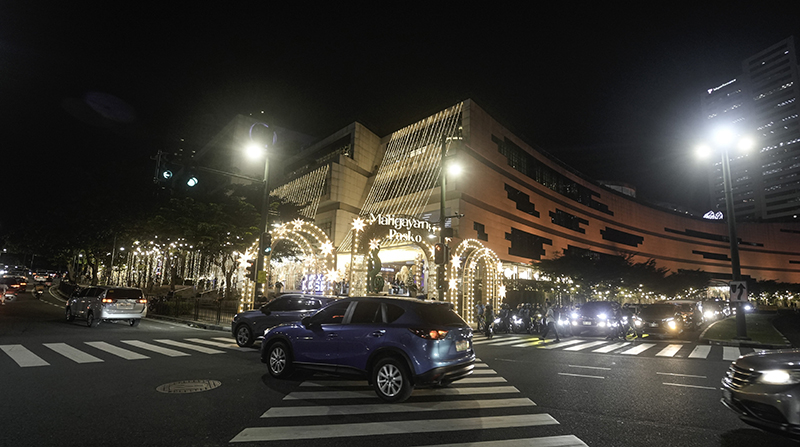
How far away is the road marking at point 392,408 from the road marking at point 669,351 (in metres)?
8.92

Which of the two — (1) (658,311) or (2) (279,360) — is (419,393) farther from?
(1) (658,311)

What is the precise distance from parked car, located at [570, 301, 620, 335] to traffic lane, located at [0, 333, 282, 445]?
1638 cm

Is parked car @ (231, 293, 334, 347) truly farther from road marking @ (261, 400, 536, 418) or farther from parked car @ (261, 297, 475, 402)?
road marking @ (261, 400, 536, 418)

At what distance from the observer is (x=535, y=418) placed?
595 centimetres

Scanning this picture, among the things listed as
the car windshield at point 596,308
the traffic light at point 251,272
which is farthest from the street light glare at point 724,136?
the traffic light at point 251,272

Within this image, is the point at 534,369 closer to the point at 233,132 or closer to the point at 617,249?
the point at 617,249

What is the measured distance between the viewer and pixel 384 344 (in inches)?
268

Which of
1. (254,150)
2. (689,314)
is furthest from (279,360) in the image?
(689,314)

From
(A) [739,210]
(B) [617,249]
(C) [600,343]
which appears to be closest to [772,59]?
(A) [739,210]

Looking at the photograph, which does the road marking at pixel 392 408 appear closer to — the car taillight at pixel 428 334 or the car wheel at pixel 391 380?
the car wheel at pixel 391 380

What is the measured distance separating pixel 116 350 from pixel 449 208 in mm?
28808

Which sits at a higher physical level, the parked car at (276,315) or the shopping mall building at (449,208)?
the shopping mall building at (449,208)

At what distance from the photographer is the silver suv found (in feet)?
54.9

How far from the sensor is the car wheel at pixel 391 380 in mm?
6590
